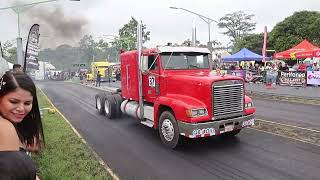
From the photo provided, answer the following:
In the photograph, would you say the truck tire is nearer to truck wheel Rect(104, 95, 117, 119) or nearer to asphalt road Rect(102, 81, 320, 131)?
truck wheel Rect(104, 95, 117, 119)

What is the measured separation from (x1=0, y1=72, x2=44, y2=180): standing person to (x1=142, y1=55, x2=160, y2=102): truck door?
7.86 meters

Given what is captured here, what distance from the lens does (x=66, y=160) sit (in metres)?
8.30

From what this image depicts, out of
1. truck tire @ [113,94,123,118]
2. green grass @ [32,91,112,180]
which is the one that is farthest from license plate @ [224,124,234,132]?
truck tire @ [113,94,123,118]

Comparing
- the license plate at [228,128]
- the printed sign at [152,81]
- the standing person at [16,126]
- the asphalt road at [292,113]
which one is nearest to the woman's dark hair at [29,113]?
the standing person at [16,126]

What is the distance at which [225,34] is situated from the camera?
10581 centimetres

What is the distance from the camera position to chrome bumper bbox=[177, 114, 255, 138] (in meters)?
8.82

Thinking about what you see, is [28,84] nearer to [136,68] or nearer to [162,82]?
[162,82]

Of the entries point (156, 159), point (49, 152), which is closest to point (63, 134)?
point (49, 152)

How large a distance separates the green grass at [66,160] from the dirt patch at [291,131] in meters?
5.66

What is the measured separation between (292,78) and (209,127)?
67.2 ft

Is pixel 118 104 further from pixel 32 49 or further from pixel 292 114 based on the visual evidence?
pixel 292 114

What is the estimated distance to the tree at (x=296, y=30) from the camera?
49.6 metres

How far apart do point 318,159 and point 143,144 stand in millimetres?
4542

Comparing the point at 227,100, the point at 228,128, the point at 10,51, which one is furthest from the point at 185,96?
the point at 10,51
